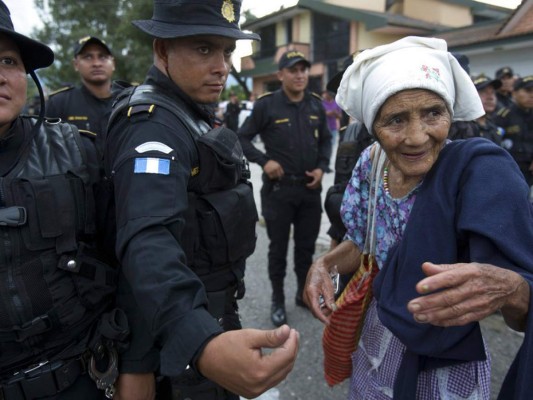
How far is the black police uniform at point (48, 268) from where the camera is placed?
1.30 meters

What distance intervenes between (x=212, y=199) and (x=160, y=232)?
1.39 feet

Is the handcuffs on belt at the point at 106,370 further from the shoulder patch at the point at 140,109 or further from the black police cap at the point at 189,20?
the black police cap at the point at 189,20

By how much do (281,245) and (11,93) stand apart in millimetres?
2862

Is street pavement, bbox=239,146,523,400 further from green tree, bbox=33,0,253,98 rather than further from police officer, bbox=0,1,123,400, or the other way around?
green tree, bbox=33,0,253,98

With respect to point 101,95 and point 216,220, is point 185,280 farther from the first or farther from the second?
point 101,95

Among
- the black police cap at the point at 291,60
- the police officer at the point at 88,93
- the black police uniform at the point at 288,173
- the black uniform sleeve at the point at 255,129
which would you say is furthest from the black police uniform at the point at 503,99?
the police officer at the point at 88,93

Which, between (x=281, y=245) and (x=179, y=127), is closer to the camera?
(x=179, y=127)

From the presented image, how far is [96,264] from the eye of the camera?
4.89 ft

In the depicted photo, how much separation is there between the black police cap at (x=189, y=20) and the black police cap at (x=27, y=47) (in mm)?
348

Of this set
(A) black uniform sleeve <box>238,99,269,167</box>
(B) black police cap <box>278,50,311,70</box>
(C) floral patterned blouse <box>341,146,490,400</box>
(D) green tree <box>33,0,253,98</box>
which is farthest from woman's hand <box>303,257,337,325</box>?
(D) green tree <box>33,0,253,98</box>

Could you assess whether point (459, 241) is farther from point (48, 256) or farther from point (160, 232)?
point (48, 256)

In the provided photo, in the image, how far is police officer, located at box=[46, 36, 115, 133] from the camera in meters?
4.23

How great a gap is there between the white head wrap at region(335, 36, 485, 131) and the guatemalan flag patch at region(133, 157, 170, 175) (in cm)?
70

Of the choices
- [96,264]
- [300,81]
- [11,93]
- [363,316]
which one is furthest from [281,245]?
[11,93]
